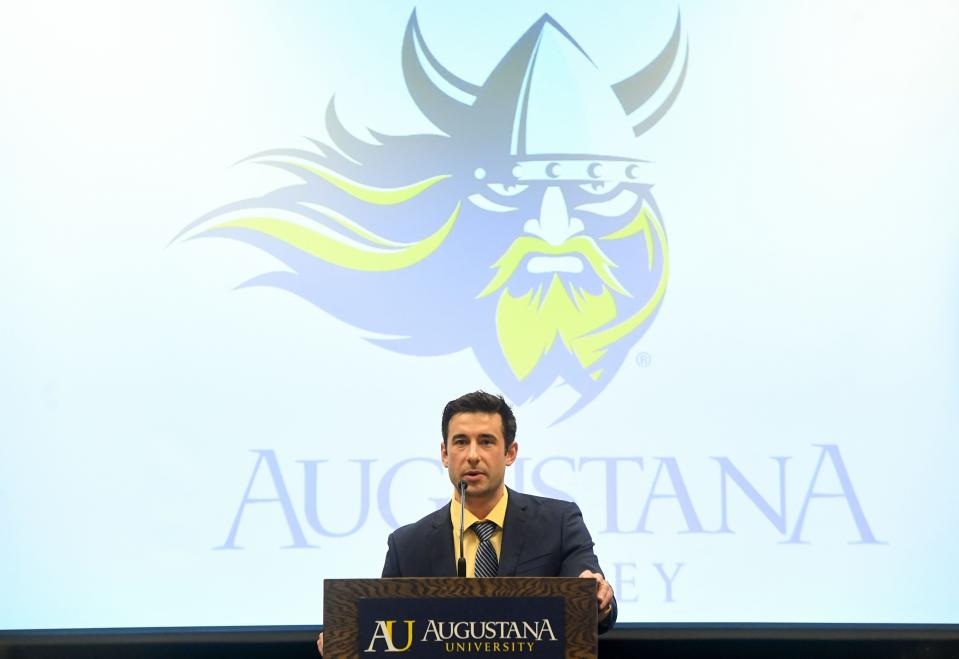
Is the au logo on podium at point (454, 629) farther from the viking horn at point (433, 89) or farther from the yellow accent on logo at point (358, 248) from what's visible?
the viking horn at point (433, 89)

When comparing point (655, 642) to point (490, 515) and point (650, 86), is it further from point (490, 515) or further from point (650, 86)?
point (650, 86)

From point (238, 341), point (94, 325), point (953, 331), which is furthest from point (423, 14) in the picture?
point (953, 331)

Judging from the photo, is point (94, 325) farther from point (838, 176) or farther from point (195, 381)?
point (838, 176)

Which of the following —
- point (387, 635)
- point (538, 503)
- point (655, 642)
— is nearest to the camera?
point (387, 635)

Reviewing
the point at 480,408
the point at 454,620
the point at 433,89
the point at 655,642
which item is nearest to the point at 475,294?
the point at 433,89

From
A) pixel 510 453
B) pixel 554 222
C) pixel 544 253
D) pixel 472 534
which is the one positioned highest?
pixel 554 222

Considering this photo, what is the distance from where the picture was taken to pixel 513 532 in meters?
3.16

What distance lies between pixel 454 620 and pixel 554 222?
1925 mm

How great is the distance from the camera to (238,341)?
396 centimetres

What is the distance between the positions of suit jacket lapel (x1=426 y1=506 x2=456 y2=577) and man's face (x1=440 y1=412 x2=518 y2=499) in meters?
0.12

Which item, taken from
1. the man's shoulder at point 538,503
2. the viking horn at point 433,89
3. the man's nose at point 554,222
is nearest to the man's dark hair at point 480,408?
the man's shoulder at point 538,503

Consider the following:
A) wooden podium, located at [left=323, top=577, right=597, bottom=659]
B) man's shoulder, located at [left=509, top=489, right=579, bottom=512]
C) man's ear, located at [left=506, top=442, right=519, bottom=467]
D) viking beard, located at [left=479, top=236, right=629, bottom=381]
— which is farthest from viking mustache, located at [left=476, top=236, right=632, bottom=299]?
wooden podium, located at [left=323, top=577, right=597, bottom=659]

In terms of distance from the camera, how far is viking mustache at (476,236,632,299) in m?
3.99

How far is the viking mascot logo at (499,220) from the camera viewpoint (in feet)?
13.0
